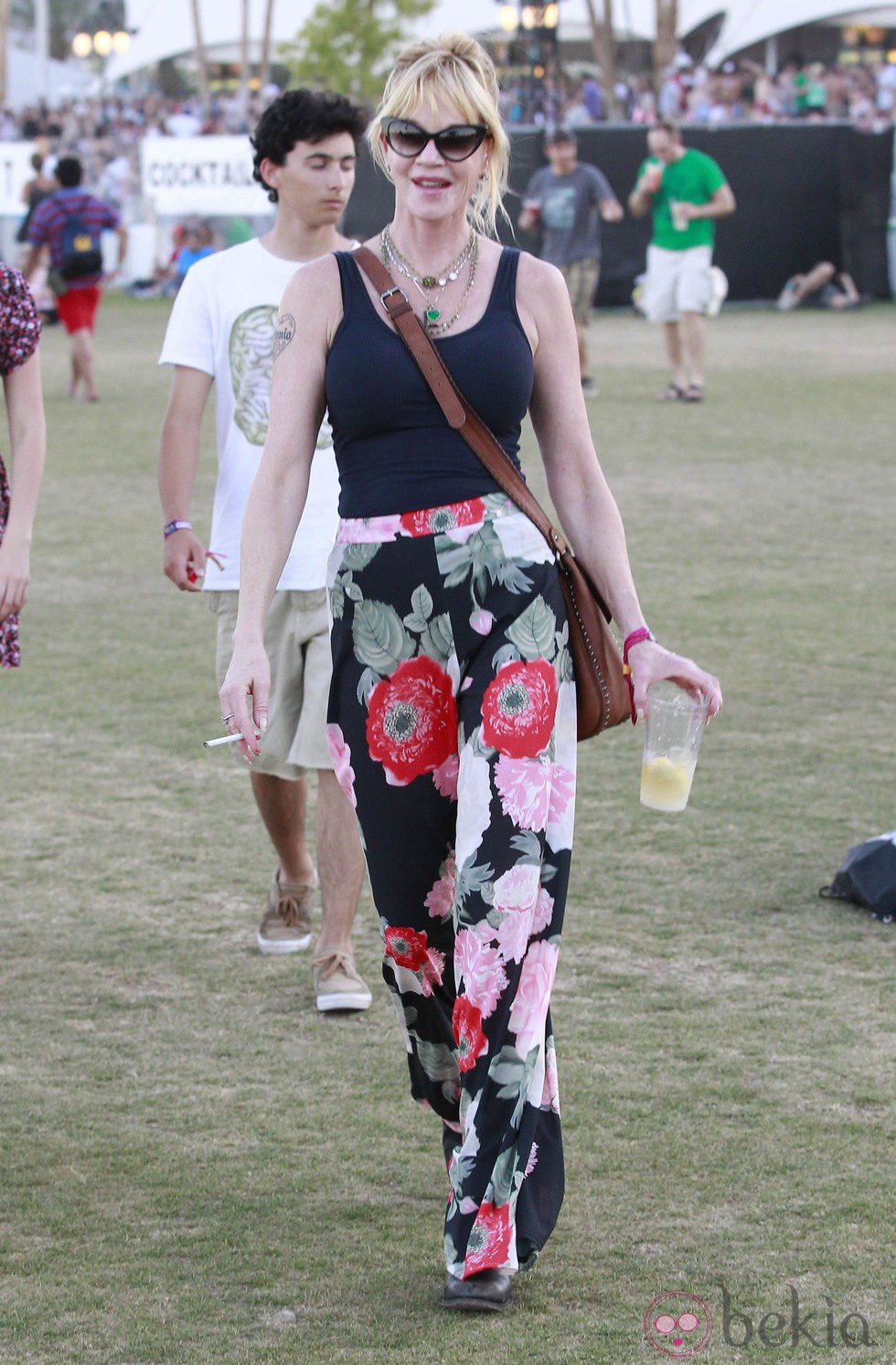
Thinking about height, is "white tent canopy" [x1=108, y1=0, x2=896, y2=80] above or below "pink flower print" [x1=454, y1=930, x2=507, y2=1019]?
above

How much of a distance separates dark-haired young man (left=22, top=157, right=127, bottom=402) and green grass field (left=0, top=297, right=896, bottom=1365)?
8.06 metres

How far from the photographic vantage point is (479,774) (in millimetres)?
3137

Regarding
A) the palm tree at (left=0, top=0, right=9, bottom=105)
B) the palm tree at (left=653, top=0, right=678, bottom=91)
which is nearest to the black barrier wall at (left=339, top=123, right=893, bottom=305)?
the palm tree at (left=653, top=0, right=678, bottom=91)

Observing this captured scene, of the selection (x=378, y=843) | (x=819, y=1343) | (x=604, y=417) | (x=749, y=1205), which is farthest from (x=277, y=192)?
(x=604, y=417)

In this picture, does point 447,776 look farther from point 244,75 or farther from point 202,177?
point 244,75

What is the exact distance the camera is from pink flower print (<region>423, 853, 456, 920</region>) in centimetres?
332

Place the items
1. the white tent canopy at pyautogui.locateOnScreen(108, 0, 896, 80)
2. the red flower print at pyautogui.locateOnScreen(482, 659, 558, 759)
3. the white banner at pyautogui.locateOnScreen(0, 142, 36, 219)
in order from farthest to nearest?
the white tent canopy at pyautogui.locateOnScreen(108, 0, 896, 80)
the white banner at pyautogui.locateOnScreen(0, 142, 36, 219)
the red flower print at pyautogui.locateOnScreen(482, 659, 558, 759)

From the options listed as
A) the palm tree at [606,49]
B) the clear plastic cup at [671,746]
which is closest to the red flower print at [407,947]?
the clear plastic cup at [671,746]

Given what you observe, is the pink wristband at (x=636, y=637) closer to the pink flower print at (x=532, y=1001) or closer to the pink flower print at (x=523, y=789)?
the pink flower print at (x=523, y=789)

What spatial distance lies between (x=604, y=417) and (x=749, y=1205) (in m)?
12.0

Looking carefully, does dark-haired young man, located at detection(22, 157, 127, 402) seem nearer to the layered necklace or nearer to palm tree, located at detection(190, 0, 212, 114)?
the layered necklace

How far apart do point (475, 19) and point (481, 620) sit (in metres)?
46.5

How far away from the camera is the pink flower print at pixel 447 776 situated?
324cm

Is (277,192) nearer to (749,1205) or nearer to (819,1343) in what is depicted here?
(749,1205)
